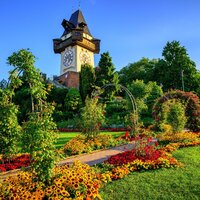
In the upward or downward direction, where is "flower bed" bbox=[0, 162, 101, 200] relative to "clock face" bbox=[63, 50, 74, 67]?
downward

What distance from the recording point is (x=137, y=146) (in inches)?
413

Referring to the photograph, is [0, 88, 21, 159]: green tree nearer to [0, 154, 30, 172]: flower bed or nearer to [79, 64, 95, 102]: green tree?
[0, 154, 30, 172]: flower bed

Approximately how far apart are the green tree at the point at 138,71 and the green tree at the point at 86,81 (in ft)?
37.0

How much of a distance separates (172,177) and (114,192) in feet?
6.61

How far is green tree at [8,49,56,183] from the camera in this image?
659 centimetres

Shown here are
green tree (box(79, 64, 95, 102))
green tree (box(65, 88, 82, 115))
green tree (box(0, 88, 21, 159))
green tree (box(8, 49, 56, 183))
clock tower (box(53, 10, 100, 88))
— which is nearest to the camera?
green tree (box(8, 49, 56, 183))

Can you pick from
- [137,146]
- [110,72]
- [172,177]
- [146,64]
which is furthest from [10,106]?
[146,64]

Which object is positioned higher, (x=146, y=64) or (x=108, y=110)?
(x=146, y=64)

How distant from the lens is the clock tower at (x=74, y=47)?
4116 cm

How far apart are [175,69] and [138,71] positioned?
9.00m

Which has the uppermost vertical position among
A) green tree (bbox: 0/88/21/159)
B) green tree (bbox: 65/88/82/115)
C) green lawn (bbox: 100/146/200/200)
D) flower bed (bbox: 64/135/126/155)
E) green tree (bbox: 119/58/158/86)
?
green tree (bbox: 119/58/158/86)

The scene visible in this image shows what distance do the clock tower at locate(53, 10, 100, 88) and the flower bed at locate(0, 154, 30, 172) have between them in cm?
2902

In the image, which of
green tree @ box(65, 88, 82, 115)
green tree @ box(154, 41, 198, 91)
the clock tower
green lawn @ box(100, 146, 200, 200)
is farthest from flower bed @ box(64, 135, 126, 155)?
green tree @ box(154, 41, 198, 91)

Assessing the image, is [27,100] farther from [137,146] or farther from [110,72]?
[137,146]
